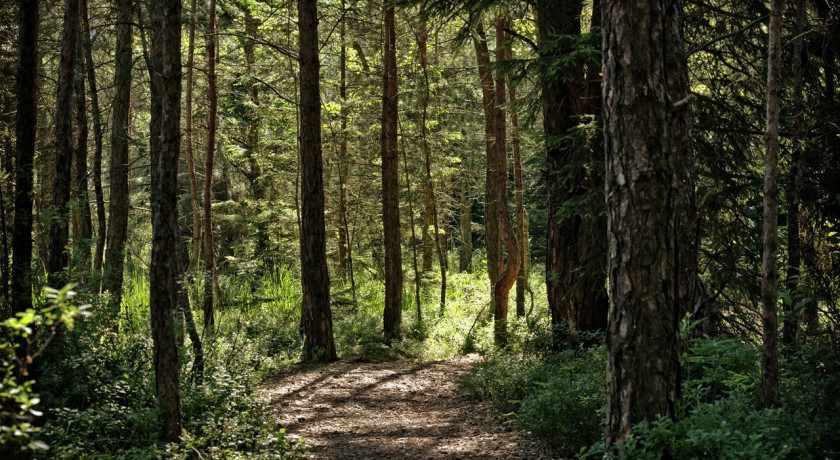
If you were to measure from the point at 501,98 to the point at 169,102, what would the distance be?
8423 mm

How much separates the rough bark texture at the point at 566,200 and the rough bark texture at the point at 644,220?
4118 millimetres

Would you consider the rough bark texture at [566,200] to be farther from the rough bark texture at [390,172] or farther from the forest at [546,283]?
the rough bark texture at [390,172]

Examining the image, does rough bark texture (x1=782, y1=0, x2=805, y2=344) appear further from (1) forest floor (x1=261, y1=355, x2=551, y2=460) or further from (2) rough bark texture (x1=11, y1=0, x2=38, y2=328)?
(2) rough bark texture (x1=11, y1=0, x2=38, y2=328)

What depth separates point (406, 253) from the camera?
22.6 meters

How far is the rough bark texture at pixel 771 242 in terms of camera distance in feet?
14.6

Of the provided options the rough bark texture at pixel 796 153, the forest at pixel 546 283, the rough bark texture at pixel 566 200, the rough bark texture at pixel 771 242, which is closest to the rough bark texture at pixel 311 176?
the forest at pixel 546 283

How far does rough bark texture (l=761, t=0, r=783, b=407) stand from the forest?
0.08ft

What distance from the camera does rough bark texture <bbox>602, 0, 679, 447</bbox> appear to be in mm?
3891

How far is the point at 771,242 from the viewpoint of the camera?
476cm

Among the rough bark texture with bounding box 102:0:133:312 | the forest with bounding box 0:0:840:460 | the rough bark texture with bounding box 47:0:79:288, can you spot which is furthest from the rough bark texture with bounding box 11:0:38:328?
the rough bark texture with bounding box 102:0:133:312

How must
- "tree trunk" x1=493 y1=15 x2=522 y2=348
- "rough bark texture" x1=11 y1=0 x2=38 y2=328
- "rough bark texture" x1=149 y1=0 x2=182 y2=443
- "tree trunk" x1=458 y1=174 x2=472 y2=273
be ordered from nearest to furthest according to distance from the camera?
"rough bark texture" x1=149 y1=0 x2=182 y2=443
"rough bark texture" x1=11 y1=0 x2=38 y2=328
"tree trunk" x1=493 y1=15 x2=522 y2=348
"tree trunk" x1=458 y1=174 x2=472 y2=273

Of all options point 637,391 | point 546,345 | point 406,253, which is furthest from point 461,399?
point 406,253

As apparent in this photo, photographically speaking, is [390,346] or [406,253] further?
[406,253]

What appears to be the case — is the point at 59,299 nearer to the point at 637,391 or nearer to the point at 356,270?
the point at 637,391
